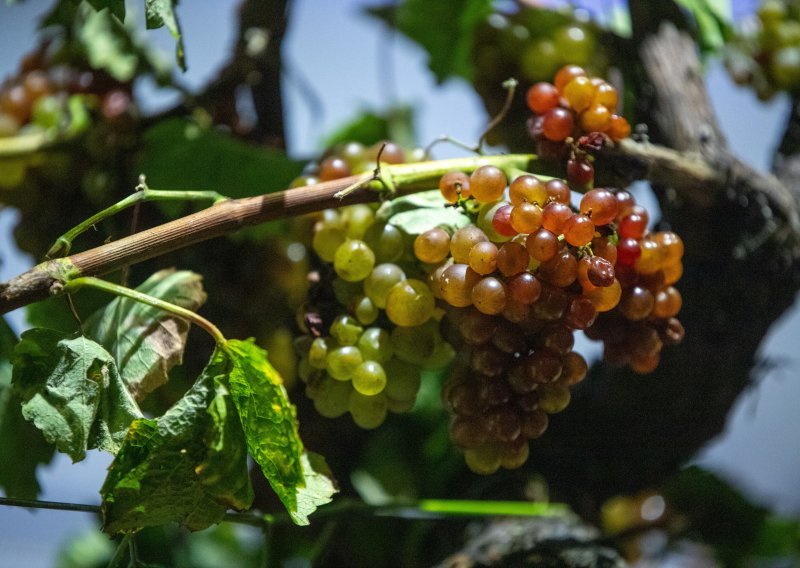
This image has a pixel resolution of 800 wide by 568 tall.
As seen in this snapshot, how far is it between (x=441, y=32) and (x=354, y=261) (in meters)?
0.44

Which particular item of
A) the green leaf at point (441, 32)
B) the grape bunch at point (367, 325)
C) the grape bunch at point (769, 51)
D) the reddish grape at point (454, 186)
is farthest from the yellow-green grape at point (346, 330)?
the grape bunch at point (769, 51)

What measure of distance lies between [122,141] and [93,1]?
249mm

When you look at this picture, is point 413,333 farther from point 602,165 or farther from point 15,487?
point 15,487

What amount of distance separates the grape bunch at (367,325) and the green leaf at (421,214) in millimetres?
11

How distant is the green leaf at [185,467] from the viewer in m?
0.43

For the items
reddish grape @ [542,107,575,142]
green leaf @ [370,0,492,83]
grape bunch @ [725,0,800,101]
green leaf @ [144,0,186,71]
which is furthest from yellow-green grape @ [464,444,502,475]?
grape bunch @ [725,0,800,101]

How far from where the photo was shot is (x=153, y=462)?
436 mm

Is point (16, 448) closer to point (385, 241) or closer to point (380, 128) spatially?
point (385, 241)

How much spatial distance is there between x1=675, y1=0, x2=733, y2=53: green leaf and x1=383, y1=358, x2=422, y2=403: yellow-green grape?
500mm

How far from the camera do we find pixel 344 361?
1.63 feet

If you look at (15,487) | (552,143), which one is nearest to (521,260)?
(552,143)

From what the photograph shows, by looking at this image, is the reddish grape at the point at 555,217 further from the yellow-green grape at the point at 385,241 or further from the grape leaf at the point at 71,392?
the grape leaf at the point at 71,392

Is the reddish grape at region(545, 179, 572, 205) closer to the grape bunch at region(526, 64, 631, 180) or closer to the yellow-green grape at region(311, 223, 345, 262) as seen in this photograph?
the grape bunch at region(526, 64, 631, 180)

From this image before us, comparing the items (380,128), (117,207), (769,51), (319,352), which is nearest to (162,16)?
(117,207)
